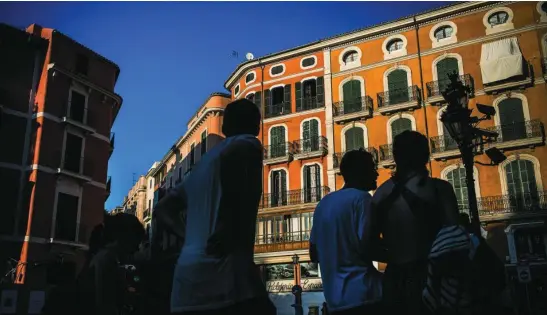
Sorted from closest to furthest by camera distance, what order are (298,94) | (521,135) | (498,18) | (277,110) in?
(521,135) < (498,18) < (298,94) < (277,110)

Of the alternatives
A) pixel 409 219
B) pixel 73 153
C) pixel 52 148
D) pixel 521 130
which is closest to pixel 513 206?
pixel 521 130

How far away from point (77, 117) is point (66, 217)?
18.1ft

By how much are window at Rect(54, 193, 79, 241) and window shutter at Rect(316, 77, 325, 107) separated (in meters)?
15.5

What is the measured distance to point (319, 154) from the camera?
3164cm

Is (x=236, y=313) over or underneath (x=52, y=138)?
underneath

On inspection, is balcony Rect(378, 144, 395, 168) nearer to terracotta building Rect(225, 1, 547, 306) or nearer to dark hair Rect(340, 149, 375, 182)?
terracotta building Rect(225, 1, 547, 306)

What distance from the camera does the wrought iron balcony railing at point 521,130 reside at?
26406 millimetres

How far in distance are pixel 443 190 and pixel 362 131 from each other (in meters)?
28.3

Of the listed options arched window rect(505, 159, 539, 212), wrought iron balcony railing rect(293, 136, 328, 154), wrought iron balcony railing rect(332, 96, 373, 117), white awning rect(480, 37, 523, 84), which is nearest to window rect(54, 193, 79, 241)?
wrought iron balcony railing rect(293, 136, 328, 154)

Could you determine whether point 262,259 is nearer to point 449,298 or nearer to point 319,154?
point 319,154

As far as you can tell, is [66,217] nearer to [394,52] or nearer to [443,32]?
[394,52]

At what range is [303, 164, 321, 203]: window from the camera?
103 ft

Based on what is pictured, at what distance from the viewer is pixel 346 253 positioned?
3.43 m

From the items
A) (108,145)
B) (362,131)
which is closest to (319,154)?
(362,131)
